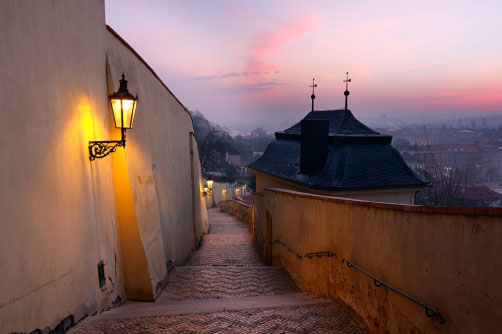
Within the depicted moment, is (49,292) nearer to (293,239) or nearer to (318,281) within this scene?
(318,281)

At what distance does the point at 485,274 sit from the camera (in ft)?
9.43

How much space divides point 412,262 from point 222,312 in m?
2.92

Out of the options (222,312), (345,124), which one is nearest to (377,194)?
(345,124)

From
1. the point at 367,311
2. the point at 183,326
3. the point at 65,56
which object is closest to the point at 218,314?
the point at 183,326

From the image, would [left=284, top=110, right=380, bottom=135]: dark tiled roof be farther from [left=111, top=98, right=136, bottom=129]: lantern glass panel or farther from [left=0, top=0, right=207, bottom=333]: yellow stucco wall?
[left=111, top=98, right=136, bottom=129]: lantern glass panel

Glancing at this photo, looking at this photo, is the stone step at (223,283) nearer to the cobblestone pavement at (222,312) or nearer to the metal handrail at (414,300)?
the cobblestone pavement at (222,312)

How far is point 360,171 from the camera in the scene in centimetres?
1255

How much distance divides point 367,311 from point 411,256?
1.37m

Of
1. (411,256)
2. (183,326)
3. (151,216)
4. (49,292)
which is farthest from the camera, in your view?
(151,216)

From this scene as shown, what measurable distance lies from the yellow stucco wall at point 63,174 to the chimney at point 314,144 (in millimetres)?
8246

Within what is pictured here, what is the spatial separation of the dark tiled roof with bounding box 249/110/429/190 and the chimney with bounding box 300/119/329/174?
0.78 ft

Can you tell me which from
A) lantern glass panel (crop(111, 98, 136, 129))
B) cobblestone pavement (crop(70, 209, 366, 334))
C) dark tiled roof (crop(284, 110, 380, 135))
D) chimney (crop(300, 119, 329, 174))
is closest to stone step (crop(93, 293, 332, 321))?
cobblestone pavement (crop(70, 209, 366, 334))

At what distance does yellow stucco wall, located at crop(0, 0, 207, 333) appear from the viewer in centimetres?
296

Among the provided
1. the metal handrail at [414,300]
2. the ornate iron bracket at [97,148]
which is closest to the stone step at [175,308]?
the metal handrail at [414,300]
